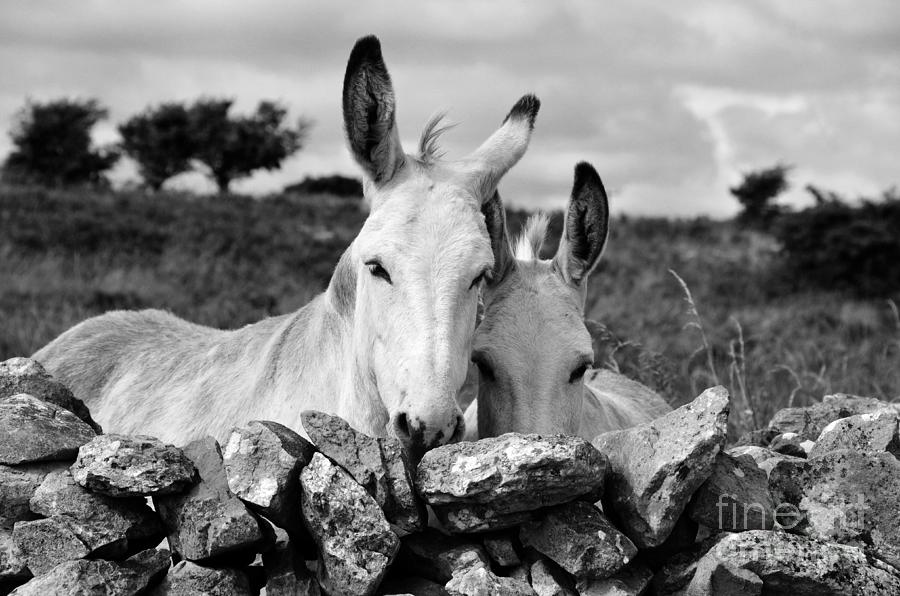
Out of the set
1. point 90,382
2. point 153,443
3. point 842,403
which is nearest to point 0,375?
point 153,443

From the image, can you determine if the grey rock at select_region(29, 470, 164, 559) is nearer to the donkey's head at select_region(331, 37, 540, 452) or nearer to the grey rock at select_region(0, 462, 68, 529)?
the grey rock at select_region(0, 462, 68, 529)

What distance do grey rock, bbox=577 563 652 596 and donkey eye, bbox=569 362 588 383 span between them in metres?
1.31

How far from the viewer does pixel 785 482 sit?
10.8 ft

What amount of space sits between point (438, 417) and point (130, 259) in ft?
63.9

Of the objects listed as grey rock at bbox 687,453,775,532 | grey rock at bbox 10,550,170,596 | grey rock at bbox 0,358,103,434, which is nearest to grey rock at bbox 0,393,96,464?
grey rock at bbox 0,358,103,434

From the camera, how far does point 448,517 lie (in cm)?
307

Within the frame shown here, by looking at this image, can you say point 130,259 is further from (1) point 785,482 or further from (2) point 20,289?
(1) point 785,482

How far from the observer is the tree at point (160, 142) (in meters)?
42.7

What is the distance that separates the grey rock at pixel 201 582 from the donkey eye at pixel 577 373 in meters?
1.86

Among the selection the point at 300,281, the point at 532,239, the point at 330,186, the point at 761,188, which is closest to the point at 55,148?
the point at 330,186

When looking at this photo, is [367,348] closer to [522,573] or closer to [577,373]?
[577,373]

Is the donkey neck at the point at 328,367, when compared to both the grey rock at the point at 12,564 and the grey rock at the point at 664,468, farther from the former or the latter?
the grey rock at the point at 12,564

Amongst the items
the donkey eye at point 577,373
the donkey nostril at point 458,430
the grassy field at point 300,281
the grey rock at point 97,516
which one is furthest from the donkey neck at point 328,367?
the grassy field at point 300,281

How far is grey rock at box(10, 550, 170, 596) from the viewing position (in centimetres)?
283
